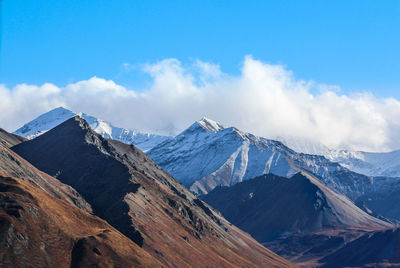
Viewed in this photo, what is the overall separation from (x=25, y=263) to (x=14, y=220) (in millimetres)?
16854

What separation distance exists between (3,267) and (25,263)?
714cm

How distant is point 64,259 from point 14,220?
18.2 metres

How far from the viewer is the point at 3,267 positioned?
174 meters

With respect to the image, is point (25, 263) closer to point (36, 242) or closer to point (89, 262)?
point (36, 242)

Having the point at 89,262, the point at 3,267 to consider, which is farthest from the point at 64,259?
the point at 3,267

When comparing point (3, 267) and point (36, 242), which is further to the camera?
point (36, 242)

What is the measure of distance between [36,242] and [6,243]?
10109mm

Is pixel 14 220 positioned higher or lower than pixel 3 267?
higher

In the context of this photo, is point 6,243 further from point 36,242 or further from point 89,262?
point 89,262

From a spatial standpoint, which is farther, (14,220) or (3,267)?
(14,220)

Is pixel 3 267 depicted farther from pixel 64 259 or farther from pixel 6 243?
pixel 64 259

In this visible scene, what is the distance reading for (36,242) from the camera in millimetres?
190250

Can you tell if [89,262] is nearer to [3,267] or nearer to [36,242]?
[36,242]

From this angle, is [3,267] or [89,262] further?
[89,262]
